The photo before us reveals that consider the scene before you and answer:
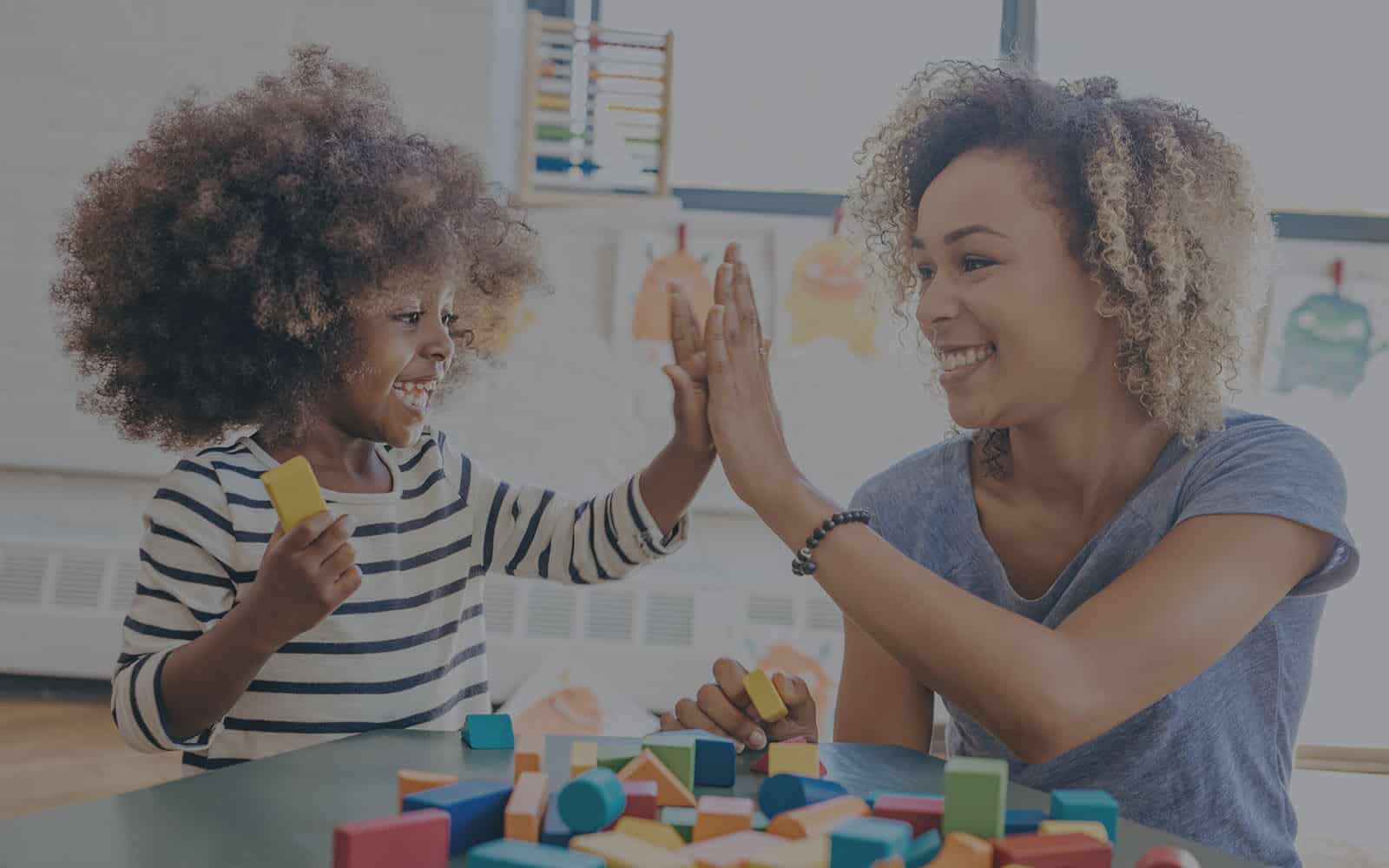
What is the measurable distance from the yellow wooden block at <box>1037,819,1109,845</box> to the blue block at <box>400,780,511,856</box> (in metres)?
0.27

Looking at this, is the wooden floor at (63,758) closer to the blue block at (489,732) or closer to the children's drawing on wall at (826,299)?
the blue block at (489,732)

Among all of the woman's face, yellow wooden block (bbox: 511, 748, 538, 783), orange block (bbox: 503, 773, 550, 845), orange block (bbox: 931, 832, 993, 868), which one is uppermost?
the woman's face

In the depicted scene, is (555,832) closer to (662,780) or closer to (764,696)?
(662,780)

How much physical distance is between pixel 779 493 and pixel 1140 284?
38 cm

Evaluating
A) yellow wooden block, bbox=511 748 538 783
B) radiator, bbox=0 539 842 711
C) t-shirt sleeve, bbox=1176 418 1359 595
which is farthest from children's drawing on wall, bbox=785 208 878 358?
yellow wooden block, bbox=511 748 538 783

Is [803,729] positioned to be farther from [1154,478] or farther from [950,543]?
[1154,478]

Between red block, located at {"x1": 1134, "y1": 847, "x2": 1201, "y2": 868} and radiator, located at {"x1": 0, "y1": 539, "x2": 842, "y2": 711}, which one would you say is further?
radiator, located at {"x1": 0, "y1": 539, "x2": 842, "y2": 711}

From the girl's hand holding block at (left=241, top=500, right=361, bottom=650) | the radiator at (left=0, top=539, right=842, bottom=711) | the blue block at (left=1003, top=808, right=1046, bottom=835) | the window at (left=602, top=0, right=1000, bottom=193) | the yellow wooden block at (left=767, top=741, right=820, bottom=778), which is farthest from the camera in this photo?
the window at (left=602, top=0, right=1000, bottom=193)

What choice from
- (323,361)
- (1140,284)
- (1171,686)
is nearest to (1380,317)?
(1140,284)

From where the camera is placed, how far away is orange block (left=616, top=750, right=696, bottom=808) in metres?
0.68

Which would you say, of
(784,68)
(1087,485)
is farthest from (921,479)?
(784,68)

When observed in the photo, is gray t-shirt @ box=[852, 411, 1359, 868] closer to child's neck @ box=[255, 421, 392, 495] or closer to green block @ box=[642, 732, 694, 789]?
green block @ box=[642, 732, 694, 789]

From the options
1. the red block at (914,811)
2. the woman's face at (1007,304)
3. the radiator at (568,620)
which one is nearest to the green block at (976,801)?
the red block at (914,811)

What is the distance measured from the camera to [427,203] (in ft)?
4.05
